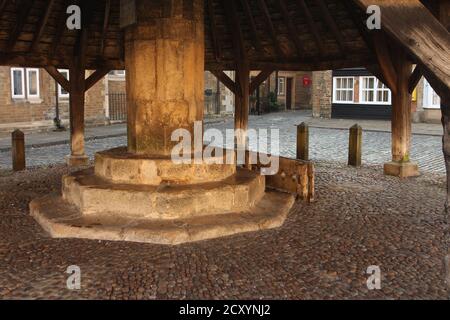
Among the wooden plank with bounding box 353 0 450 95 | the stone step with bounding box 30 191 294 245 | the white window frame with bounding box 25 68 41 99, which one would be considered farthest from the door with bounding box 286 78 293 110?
the wooden plank with bounding box 353 0 450 95

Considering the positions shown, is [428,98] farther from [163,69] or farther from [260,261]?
[260,261]

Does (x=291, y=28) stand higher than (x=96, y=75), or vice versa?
(x=291, y=28)

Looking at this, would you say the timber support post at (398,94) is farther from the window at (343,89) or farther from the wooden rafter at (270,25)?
the window at (343,89)

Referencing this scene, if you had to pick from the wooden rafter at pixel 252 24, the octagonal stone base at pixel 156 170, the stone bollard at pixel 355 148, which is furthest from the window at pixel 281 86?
the octagonal stone base at pixel 156 170

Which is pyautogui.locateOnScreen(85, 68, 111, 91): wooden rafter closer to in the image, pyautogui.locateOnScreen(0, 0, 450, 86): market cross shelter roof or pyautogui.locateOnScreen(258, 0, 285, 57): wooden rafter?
pyautogui.locateOnScreen(0, 0, 450, 86): market cross shelter roof

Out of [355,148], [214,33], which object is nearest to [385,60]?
[355,148]

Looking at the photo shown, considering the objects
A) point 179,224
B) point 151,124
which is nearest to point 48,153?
point 151,124

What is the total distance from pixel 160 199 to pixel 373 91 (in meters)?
22.0

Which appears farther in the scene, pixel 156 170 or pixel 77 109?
pixel 77 109

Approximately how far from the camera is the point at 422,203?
751 cm

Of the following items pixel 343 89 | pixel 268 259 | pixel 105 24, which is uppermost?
pixel 105 24

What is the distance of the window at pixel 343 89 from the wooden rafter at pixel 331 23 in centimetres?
1645

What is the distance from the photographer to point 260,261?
15.8 ft

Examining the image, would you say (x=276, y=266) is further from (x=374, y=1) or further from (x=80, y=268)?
(x=374, y=1)
